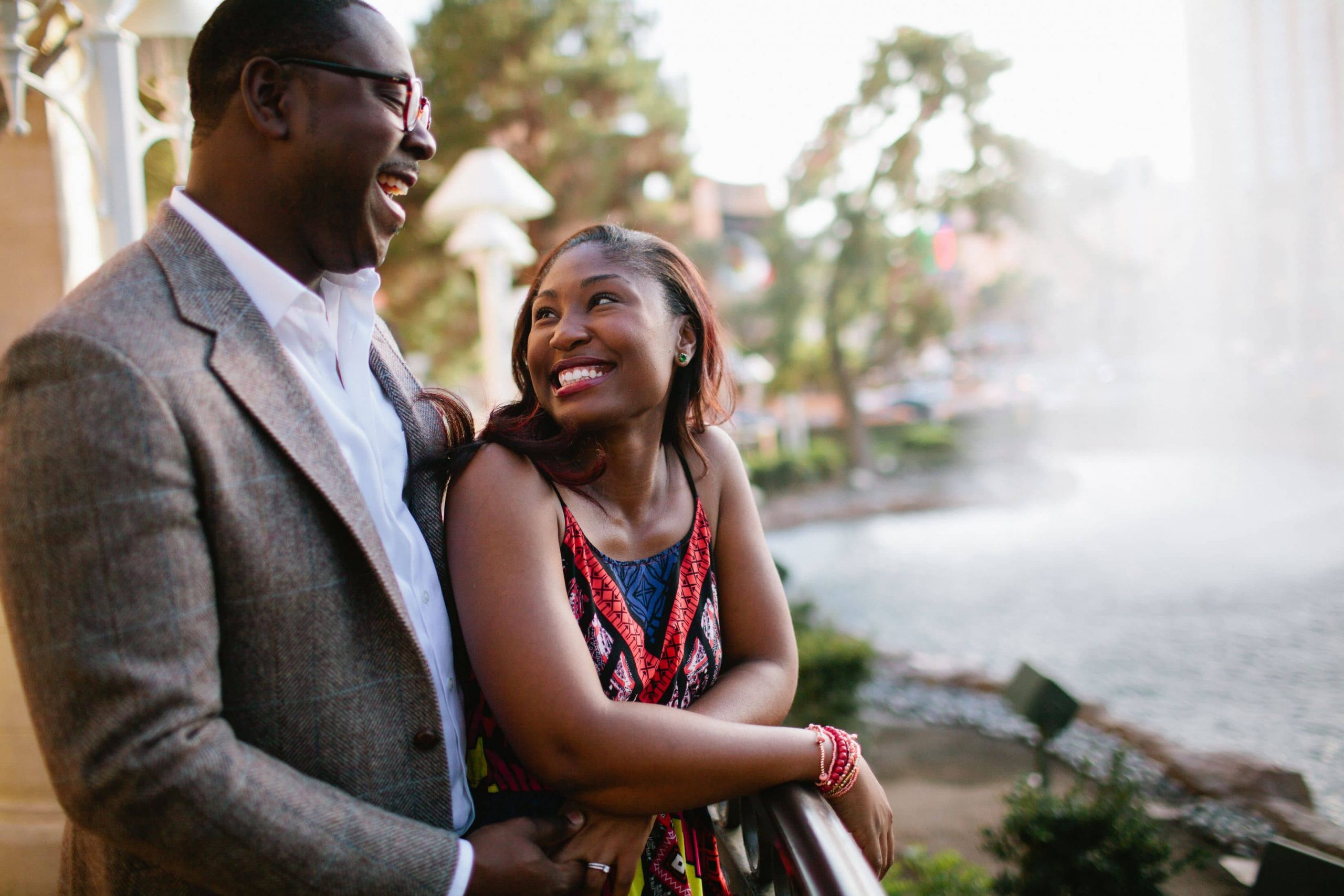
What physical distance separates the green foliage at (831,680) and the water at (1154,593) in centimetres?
251

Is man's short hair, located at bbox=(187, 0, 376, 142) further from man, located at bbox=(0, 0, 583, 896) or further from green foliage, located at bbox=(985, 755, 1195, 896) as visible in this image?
green foliage, located at bbox=(985, 755, 1195, 896)

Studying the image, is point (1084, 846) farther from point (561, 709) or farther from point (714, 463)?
point (561, 709)

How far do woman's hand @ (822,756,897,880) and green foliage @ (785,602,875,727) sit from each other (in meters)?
3.61

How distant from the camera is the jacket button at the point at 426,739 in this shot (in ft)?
4.11

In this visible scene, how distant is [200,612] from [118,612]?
0.26 ft

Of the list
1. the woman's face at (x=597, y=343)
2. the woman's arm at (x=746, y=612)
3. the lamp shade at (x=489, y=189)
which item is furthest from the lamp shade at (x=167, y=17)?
the lamp shade at (x=489, y=189)

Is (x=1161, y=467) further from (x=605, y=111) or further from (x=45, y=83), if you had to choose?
(x=45, y=83)

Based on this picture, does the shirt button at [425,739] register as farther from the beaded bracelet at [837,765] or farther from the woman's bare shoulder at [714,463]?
the woman's bare shoulder at [714,463]

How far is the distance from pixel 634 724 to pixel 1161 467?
18.5 meters

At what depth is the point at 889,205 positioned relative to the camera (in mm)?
19609

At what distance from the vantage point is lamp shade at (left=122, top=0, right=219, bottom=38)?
320 centimetres

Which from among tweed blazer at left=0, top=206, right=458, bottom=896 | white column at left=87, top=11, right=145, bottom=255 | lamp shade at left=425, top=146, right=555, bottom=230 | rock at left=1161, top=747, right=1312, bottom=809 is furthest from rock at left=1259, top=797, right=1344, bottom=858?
lamp shade at left=425, top=146, right=555, bottom=230

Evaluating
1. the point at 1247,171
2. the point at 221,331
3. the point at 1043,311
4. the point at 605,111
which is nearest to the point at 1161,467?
the point at 1043,311

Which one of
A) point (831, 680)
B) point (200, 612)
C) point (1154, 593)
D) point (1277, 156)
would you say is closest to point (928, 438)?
point (1277, 156)
